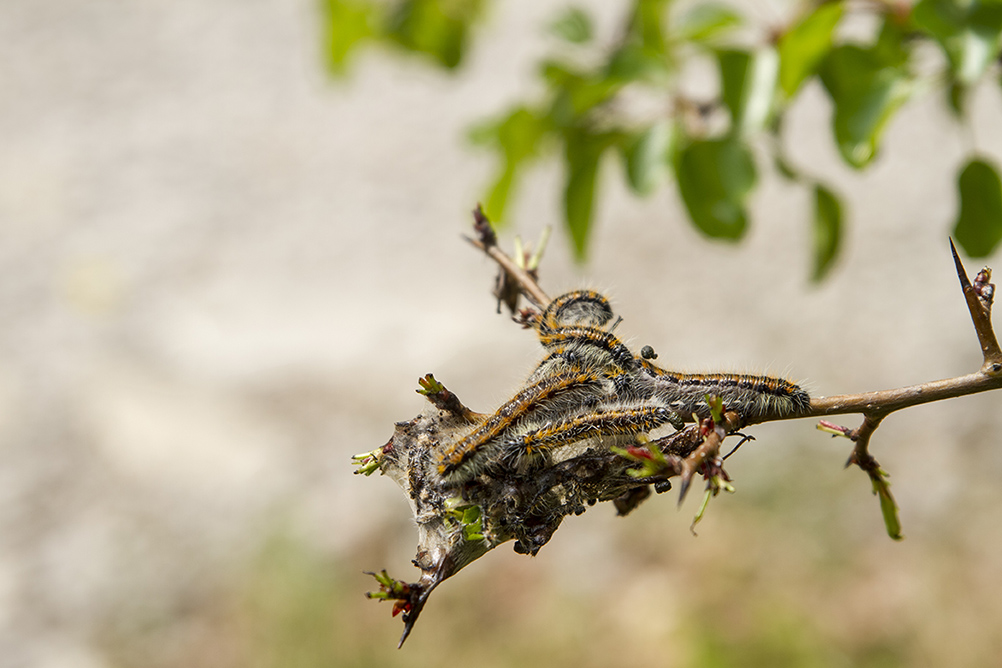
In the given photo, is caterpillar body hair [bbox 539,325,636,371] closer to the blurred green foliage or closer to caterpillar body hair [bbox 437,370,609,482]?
caterpillar body hair [bbox 437,370,609,482]

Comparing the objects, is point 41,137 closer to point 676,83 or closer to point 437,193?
point 437,193

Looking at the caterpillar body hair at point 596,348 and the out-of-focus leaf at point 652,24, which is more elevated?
the out-of-focus leaf at point 652,24

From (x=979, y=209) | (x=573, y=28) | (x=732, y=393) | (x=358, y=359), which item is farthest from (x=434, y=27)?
(x=358, y=359)

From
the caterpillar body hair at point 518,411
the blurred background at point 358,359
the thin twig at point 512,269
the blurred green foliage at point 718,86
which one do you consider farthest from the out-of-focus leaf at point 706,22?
the blurred background at point 358,359

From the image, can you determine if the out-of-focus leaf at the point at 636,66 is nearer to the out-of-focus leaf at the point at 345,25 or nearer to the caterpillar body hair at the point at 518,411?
the out-of-focus leaf at the point at 345,25

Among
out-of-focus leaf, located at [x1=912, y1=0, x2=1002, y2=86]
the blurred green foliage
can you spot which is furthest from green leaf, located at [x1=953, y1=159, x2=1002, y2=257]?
out-of-focus leaf, located at [x1=912, y1=0, x2=1002, y2=86]
